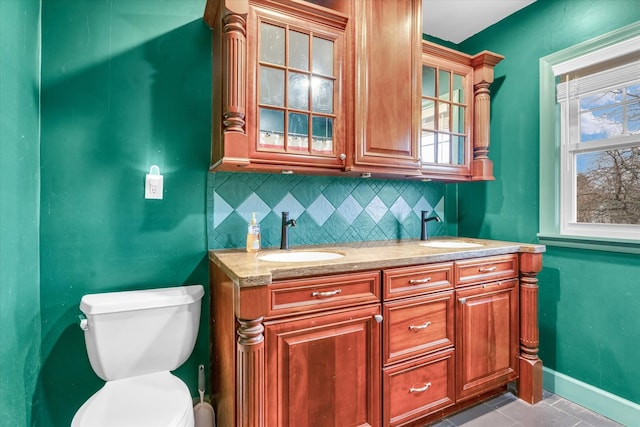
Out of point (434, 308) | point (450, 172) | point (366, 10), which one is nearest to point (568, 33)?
point (450, 172)

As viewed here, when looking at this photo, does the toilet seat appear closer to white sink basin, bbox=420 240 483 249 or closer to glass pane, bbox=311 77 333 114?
glass pane, bbox=311 77 333 114

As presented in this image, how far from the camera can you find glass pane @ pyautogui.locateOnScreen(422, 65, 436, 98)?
6.71 ft

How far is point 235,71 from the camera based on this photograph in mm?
1424

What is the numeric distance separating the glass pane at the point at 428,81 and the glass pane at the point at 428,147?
26cm

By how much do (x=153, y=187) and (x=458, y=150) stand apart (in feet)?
6.35

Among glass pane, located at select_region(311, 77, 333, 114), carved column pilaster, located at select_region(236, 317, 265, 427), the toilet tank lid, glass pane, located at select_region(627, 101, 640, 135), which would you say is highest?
glass pane, located at select_region(311, 77, 333, 114)

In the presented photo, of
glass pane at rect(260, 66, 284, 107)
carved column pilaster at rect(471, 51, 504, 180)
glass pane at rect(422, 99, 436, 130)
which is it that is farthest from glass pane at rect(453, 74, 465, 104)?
glass pane at rect(260, 66, 284, 107)

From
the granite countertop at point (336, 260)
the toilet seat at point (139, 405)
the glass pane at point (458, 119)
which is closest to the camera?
the toilet seat at point (139, 405)

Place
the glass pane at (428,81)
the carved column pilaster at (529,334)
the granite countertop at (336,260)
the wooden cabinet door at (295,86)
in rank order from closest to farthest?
1. the granite countertop at (336,260)
2. the wooden cabinet door at (295,86)
3. the carved column pilaster at (529,334)
4. the glass pane at (428,81)

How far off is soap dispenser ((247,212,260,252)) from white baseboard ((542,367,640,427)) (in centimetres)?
205

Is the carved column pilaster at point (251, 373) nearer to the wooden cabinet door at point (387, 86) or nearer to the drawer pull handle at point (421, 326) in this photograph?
the drawer pull handle at point (421, 326)

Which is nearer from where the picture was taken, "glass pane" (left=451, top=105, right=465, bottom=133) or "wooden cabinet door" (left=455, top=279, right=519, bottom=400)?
"wooden cabinet door" (left=455, top=279, right=519, bottom=400)

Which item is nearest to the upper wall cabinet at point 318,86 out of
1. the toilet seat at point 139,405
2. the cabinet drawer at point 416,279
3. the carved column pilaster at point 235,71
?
the carved column pilaster at point 235,71

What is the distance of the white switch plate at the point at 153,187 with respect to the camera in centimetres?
160
